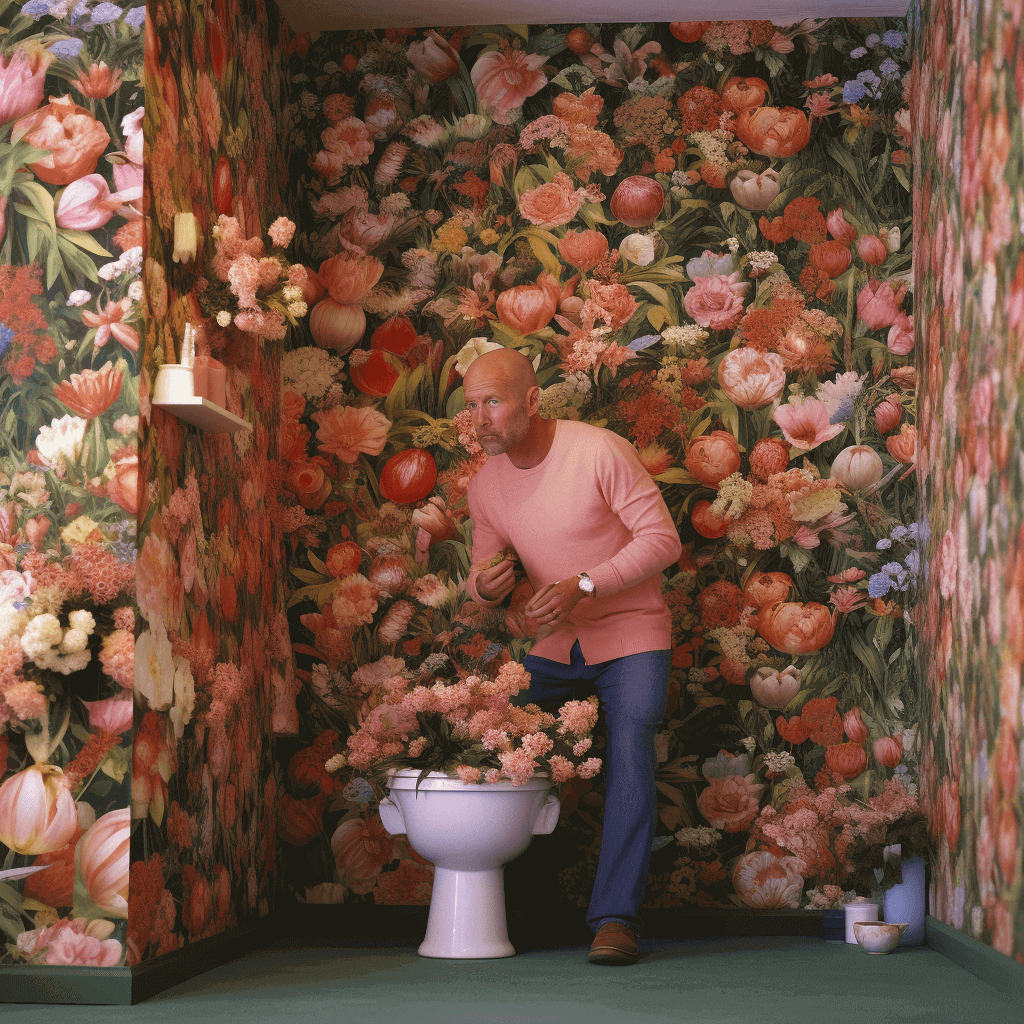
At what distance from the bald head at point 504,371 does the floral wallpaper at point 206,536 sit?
60 centimetres

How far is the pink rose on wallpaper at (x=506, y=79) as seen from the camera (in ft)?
12.0

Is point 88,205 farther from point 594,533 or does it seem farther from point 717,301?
point 717,301

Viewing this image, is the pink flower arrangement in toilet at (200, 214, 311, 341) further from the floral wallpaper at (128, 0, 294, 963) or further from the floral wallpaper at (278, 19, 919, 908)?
the floral wallpaper at (278, 19, 919, 908)

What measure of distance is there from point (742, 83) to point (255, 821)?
A: 8.70 ft

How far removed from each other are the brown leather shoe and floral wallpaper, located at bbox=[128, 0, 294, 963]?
37.0 inches

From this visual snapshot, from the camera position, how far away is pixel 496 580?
10.3ft

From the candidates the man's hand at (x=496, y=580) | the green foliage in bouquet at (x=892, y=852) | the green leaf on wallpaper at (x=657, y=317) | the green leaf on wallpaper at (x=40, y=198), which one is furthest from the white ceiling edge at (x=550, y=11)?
the green foliage in bouquet at (x=892, y=852)

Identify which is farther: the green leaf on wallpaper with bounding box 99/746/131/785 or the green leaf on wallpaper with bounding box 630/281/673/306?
the green leaf on wallpaper with bounding box 630/281/673/306

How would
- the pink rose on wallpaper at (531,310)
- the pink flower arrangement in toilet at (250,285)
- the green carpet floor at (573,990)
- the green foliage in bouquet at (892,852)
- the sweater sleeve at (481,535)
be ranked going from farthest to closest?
1. the pink rose on wallpaper at (531,310)
2. the sweater sleeve at (481,535)
3. the green foliage in bouquet at (892,852)
4. the pink flower arrangement in toilet at (250,285)
5. the green carpet floor at (573,990)

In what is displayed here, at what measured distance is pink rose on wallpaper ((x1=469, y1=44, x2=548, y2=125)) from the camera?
3.67m

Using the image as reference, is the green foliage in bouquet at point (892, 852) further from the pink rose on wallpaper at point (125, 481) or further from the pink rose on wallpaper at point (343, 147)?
the pink rose on wallpaper at point (343, 147)

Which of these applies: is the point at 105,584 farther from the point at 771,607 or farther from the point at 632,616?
the point at 771,607

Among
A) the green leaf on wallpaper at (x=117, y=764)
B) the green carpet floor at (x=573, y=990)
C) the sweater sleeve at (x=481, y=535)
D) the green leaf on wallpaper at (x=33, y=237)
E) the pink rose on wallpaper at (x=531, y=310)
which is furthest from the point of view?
the pink rose on wallpaper at (x=531, y=310)

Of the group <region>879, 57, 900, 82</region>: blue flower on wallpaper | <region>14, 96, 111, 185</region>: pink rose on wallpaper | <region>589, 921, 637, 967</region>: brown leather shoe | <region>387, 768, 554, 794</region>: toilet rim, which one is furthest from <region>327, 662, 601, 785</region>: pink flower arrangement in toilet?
<region>879, 57, 900, 82</region>: blue flower on wallpaper
